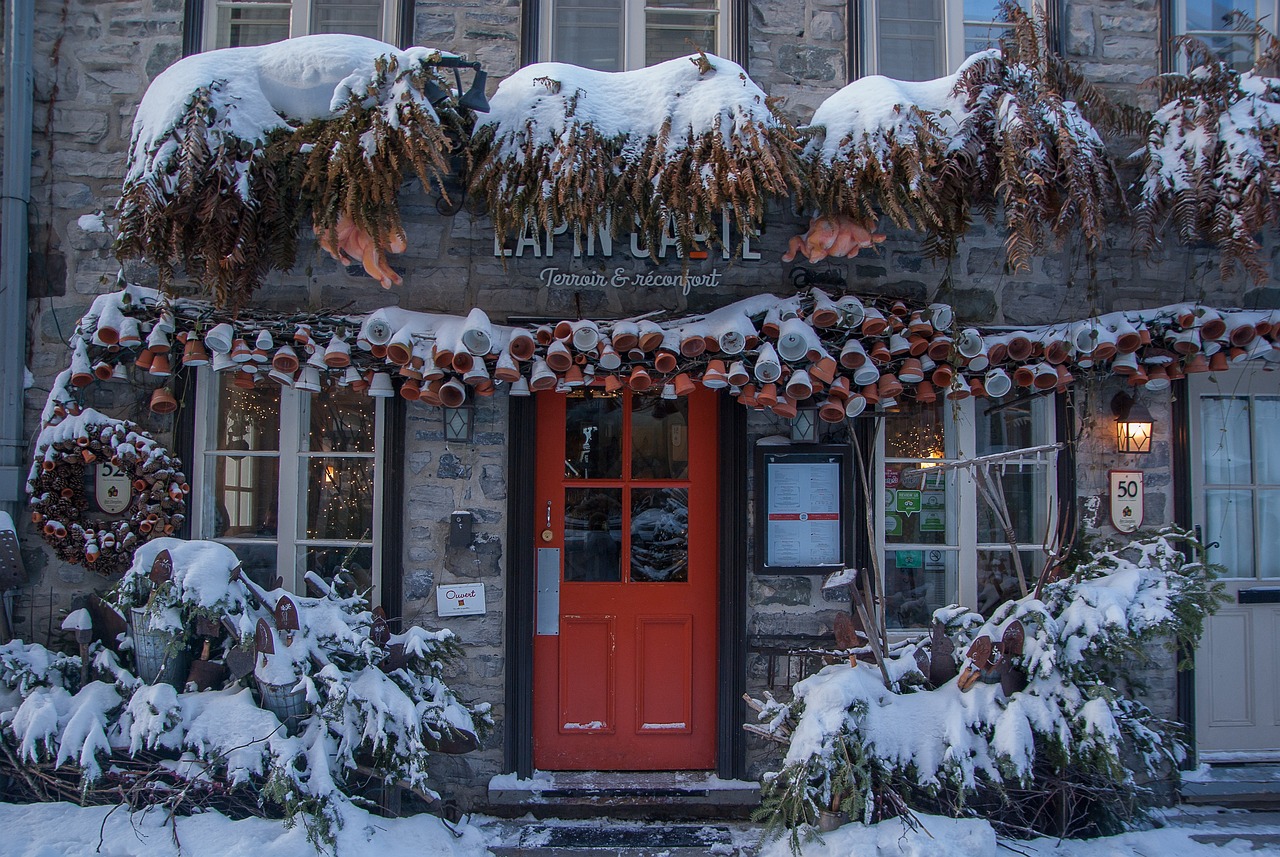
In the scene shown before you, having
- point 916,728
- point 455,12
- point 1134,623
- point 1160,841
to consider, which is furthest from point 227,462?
point 1160,841

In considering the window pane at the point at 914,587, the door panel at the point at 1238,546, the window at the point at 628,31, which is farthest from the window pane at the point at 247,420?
the door panel at the point at 1238,546

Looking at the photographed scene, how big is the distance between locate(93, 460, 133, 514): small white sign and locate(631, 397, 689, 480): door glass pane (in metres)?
2.74

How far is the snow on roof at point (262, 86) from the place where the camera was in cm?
375

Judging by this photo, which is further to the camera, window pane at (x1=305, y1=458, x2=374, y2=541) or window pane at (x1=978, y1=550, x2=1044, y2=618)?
window pane at (x1=978, y1=550, x2=1044, y2=618)

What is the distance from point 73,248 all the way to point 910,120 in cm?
455

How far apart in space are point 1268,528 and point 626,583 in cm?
386

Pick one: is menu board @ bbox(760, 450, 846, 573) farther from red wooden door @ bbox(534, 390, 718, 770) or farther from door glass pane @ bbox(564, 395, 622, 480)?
door glass pane @ bbox(564, 395, 622, 480)

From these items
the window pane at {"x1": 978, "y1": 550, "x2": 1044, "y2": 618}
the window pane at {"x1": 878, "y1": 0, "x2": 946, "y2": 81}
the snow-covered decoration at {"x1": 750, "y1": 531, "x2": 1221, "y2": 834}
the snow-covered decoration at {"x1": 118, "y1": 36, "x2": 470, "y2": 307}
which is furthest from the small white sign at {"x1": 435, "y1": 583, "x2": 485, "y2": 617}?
the window pane at {"x1": 878, "y1": 0, "x2": 946, "y2": 81}

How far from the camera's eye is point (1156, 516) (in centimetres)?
453

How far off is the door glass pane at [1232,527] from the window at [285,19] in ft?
18.6

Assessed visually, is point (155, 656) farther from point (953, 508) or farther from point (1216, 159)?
point (1216, 159)

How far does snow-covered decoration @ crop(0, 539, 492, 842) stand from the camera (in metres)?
3.42

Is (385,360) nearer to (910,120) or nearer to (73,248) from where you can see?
(73,248)

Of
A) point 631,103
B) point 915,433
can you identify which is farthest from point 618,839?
point 631,103
